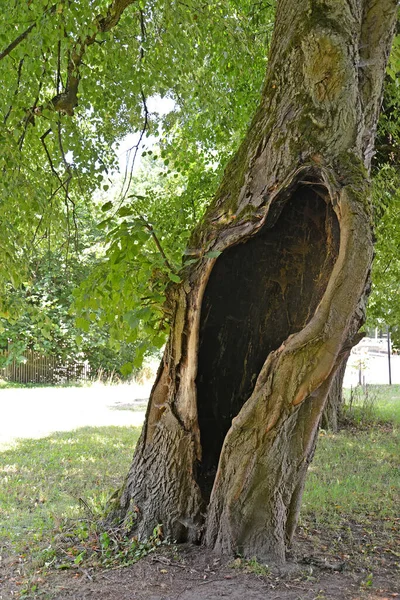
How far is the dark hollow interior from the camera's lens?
450 cm

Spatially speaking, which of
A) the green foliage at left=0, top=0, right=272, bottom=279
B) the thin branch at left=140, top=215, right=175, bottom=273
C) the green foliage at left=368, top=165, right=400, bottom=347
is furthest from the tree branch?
the green foliage at left=368, top=165, right=400, bottom=347

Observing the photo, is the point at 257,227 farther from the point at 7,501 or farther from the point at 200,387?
the point at 7,501

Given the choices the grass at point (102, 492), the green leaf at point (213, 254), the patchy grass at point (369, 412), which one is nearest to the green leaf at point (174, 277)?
the green leaf at point (213, 254)

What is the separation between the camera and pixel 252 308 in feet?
15.3

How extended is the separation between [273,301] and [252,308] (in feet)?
0.55

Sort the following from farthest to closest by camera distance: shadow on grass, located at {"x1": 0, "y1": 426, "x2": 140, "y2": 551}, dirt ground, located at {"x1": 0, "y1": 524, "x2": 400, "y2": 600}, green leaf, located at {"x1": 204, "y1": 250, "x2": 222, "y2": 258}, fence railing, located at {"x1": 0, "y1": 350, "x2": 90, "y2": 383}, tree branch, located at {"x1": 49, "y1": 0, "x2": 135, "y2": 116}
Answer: fence railing, located at {"x1": 0, "y1": 350, "x2": 90, "y2": 383}, tree branch, located at {"x1": 49, "y1": 0, "x2": 135, "y2": 116}, shadow on grass, located at {"x1": 0, "y1": 426, "x2": 140, "y2": 551}, green leaf, located at {"x1": 204, "y1": 250, "x2": 222, "y2": 258}, dirt ground, located at {"x1": 0, "y1": 524, "x2": 400, "y2": 600}

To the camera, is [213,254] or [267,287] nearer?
[213,254]

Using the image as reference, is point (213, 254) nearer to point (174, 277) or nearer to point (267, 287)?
point (174, 277)

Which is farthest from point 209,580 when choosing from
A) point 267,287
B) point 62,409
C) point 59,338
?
point 59,338

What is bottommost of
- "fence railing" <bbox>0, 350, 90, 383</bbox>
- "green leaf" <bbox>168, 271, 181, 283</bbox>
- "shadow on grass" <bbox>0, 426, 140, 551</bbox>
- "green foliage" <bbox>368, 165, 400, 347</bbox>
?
"shadow on grass" <bbox>0, 426, 140, 551</bbox>

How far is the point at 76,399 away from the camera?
17.1m

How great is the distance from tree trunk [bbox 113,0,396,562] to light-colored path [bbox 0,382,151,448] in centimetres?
686

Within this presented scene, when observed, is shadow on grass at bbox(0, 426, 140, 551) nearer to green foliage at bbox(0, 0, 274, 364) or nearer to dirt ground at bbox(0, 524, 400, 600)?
dirt ground at bbox(0, 524, 400, 600)

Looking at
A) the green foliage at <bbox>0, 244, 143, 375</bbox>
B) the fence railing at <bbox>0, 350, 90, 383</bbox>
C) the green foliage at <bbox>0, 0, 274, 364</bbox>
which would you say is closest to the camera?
the green foliage at <bbox>0, 0, 274, 364</bbox>
